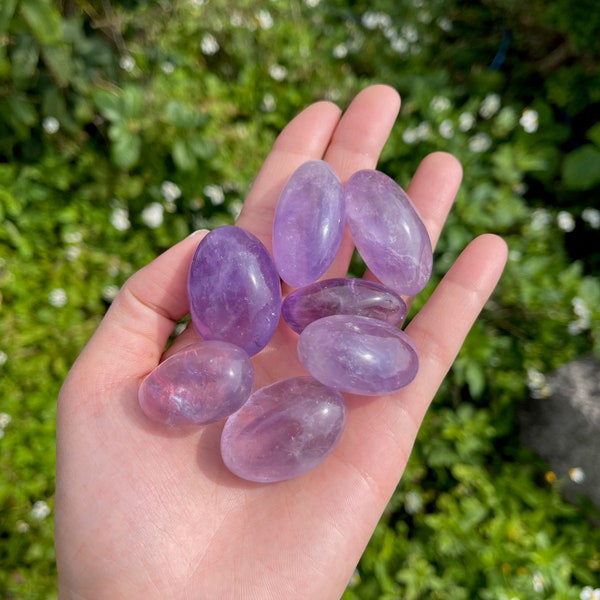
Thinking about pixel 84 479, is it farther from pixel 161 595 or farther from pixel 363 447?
pixel 363 447

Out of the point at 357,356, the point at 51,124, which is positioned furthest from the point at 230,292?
the point at 51,124

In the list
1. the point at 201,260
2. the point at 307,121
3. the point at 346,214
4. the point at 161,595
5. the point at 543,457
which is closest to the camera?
the point at 161,595

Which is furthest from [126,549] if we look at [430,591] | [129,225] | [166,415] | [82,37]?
Result: [82,37]

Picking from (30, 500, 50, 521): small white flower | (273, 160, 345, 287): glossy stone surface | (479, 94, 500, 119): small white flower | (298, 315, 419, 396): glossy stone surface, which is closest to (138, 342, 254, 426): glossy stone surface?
(298, 315, 419, 396): glossy stone surface

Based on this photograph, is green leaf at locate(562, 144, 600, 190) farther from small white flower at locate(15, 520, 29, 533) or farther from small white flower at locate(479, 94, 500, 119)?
small white flower at locate(15, 520, 29, 533)

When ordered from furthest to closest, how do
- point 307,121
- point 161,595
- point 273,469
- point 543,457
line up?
point 543,457
point 307,121
point 273,469
point 161,595

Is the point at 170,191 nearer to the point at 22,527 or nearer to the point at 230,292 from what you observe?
the point at 230,292
